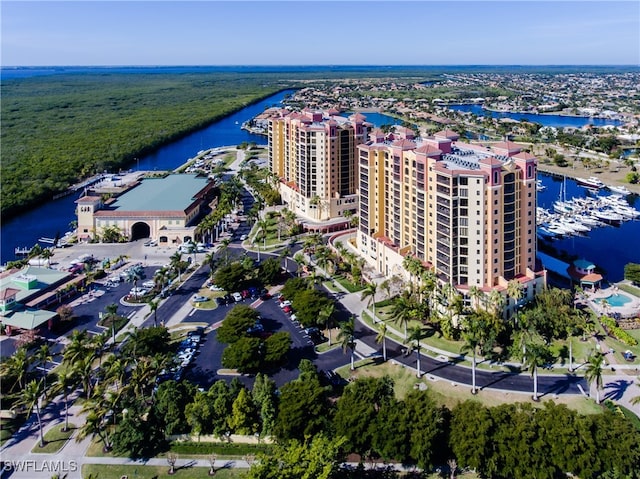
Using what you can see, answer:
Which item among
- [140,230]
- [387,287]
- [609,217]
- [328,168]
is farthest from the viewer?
[609,217]

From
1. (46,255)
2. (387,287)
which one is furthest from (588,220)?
(46,255)

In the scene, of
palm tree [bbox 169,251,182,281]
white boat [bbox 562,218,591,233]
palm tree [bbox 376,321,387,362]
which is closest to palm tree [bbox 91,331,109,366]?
palm tree [bbox 169,251,182,281]

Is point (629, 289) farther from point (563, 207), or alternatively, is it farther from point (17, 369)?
point (17, 369)

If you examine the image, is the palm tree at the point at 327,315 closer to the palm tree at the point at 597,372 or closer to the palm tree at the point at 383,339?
the palm tree at the point at 383,339

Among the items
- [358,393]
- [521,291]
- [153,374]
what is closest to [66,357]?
[153,374]

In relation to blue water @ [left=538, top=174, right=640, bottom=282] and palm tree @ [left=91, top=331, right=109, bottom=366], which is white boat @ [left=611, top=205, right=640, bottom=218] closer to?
blue water @ [left=538, top=174, right=640, bottom=282]

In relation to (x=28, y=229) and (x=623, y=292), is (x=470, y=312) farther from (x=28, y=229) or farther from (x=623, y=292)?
(x=28, y=229)
